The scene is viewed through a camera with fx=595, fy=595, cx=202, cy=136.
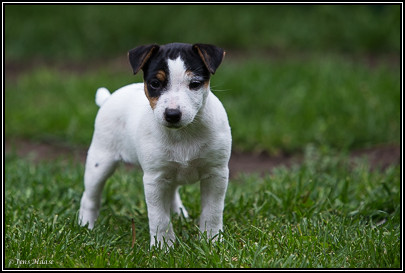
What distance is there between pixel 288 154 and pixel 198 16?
6.06 metres

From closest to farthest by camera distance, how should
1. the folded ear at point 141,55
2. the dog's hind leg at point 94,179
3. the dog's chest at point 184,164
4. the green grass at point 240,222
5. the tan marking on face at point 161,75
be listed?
the tan marking on face at point 161,75, the folded ear at point 141,55, the green grass at point 240,222, the dog's chest at point 184,164, the dog's hind leg at point 94,179

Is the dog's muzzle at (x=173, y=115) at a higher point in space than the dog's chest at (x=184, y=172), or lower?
higher

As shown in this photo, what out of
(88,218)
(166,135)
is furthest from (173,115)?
(88,218)

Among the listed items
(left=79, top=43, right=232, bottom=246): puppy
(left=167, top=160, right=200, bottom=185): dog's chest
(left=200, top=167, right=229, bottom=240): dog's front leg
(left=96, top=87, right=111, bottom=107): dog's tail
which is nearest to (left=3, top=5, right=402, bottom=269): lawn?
(left=200, top=167, right=229, bottom=240): dog's front leg

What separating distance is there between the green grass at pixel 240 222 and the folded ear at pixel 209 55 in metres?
1.29

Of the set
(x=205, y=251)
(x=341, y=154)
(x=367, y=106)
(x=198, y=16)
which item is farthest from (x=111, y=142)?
(x=198, y=16)

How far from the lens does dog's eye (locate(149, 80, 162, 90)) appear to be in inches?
159

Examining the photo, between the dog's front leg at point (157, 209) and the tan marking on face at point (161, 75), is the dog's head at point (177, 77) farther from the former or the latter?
the dog's front leg at point (157, 209)

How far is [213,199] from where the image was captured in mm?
4609

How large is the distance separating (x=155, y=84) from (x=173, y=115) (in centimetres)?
29

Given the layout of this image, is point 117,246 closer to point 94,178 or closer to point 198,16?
point 94,178

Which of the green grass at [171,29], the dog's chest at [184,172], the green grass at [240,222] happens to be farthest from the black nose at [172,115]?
the green grass at [171,29]

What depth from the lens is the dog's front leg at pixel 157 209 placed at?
4.50m

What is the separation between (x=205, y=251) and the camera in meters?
4.25
